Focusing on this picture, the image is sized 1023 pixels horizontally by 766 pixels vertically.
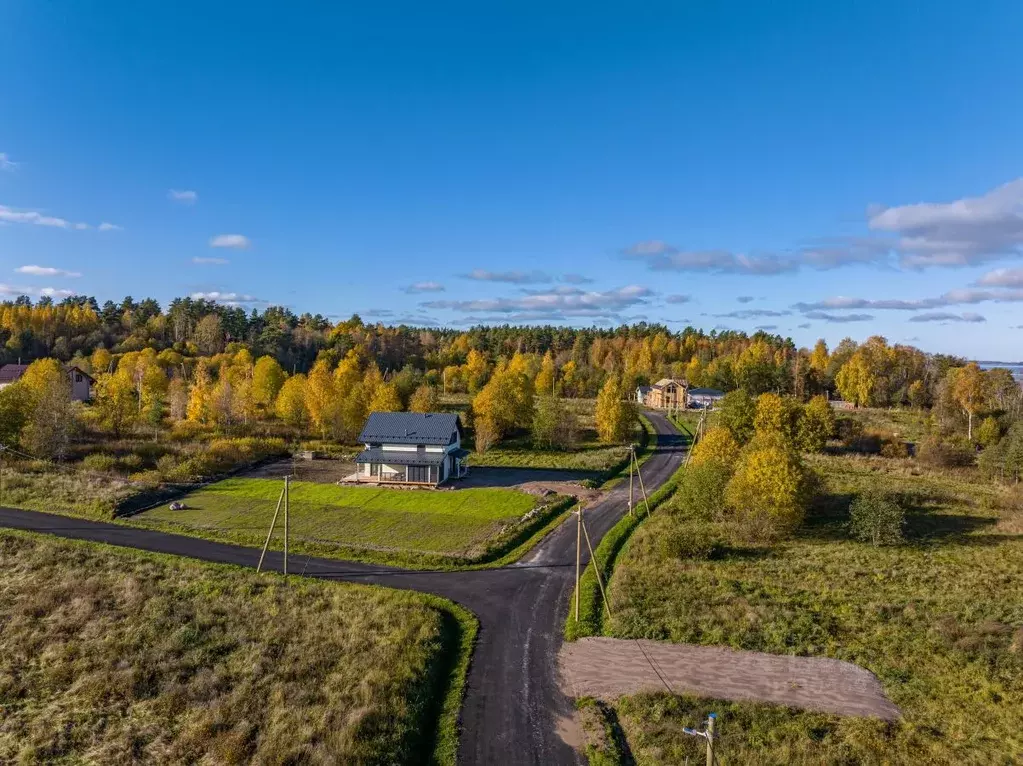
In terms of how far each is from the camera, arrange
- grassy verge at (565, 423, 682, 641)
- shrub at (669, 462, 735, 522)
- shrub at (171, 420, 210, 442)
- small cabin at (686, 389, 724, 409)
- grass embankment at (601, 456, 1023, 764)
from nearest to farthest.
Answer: grass embankment at (601, 456, 1023, 764), grassy verge at (565, 423, 682, 641), shrub at (669, 462, 735, 522), shrub at (171, 420, 210, 442), small cabin at (686, 389, 724, 409)

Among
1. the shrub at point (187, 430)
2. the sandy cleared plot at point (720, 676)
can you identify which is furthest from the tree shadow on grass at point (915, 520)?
the shrub at point (187, 430)

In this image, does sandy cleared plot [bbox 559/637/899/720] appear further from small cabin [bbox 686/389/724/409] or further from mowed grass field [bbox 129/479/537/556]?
small cabin [bbox 686/389/724/409]

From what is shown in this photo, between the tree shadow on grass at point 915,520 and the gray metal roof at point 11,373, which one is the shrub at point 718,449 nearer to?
the tree shadow on grass at point 915,520

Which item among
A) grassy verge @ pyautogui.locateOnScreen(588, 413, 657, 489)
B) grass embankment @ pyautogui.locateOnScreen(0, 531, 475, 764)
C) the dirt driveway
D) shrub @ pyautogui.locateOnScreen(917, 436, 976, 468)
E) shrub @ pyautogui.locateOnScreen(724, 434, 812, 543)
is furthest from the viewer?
shrub @ pyautogui.locateOnScreen(917, 436, 976, 468)

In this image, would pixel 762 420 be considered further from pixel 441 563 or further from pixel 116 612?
pixel 116 612

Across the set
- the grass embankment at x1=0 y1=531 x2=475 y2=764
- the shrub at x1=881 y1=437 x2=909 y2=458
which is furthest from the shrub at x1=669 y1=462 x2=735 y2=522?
the shrub at x1=881 y1=437 x2=909 y2=458

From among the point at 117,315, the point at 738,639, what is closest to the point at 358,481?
the point at 738,639

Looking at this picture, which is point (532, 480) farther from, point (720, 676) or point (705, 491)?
point (720, 676)

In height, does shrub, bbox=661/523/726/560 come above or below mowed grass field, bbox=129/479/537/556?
above
